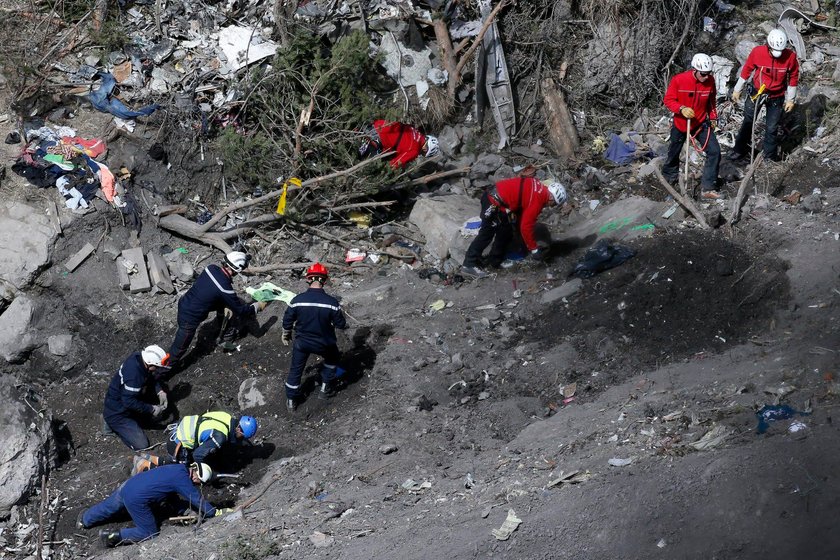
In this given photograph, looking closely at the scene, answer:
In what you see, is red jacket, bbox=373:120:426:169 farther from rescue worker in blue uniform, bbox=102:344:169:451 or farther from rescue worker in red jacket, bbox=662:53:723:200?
rescue worker in blue uniform, bbox=102:344:169:451

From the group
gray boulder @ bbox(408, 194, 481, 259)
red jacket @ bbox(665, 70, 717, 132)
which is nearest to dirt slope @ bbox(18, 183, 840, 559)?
gray boulder @ bbox(408, 194, 481, 259)

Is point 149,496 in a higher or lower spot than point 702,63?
lower

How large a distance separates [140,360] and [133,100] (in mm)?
4267

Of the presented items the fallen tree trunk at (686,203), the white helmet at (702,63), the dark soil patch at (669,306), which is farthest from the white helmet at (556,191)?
the white helmet at (702,63)

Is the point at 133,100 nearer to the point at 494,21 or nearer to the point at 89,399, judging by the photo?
the point at 89,399

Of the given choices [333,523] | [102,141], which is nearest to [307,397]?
[333,523]

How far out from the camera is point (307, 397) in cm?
796

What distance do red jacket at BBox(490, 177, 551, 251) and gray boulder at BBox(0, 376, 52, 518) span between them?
4.91 meters

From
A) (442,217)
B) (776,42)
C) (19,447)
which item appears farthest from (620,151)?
(19,447)

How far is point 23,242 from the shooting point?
913 centimetres

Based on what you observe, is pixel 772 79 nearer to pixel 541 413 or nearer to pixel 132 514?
pixel 541 413

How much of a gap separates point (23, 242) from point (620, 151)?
739 cm

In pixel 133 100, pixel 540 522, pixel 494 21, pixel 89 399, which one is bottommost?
pixel 89 399

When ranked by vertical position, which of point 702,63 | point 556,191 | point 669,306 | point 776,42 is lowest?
point 669,306
